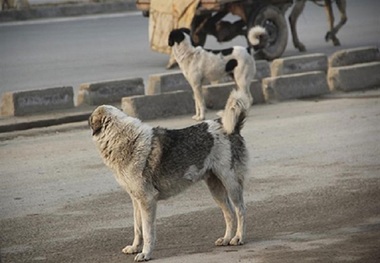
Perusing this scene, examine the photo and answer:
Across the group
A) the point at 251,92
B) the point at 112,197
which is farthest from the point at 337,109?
the point at 112,197

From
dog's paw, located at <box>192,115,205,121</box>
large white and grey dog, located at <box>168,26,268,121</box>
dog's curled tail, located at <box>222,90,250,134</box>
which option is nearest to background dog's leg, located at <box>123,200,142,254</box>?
dog's curled tail, located at <box>222,90,250,134</box>

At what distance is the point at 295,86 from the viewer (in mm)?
19094

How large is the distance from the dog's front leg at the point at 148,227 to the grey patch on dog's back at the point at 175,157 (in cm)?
19

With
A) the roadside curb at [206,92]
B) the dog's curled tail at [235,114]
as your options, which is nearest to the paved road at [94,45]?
the roadside curb at [206,92]

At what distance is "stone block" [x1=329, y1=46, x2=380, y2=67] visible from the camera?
2125cm

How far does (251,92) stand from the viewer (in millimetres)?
18516

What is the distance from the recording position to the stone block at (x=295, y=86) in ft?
61.9

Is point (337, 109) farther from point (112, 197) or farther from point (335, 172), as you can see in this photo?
point (112, 197)

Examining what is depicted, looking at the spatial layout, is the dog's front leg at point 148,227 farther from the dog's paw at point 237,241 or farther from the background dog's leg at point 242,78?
the background dog's leg at point 242,78

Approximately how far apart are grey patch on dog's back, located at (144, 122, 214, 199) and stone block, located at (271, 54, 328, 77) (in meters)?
10.3

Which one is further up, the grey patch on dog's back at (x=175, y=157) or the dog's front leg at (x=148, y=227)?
A: the grey patch on dog's back at (x=175, y=157)

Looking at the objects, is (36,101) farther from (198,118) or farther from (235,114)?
(235,114)

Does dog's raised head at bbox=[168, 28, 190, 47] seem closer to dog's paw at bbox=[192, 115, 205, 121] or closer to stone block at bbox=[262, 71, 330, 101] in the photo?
dog's paw at bbox=[192, 115, 205, 121]

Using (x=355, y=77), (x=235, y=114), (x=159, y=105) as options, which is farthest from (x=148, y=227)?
(x=355, y=77)
